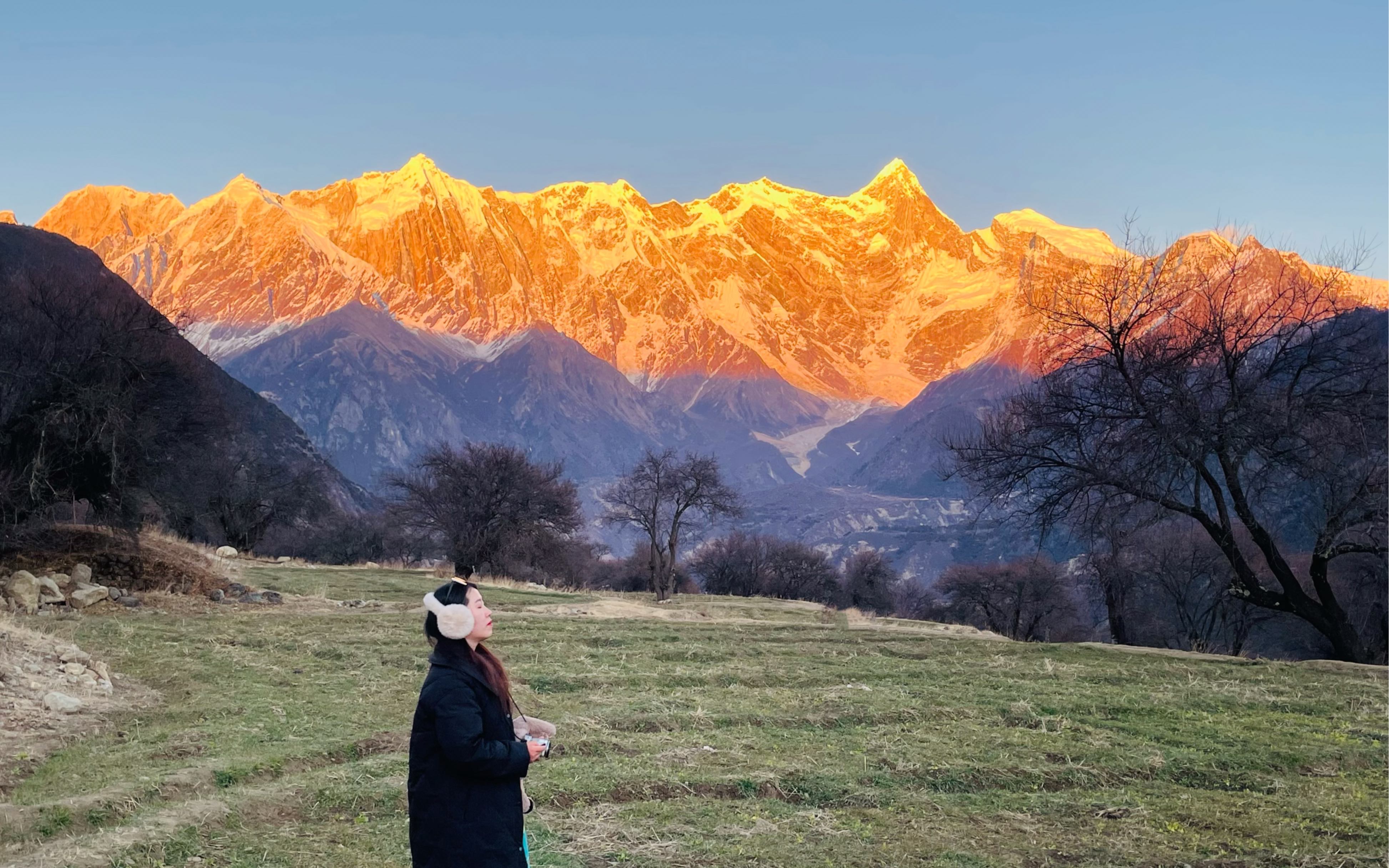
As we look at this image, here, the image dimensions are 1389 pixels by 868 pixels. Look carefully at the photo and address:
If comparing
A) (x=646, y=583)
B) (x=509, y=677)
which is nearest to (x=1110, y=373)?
Answer: (x=509, y=677)

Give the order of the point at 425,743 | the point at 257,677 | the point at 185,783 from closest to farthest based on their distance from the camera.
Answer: the point at 425,743 → the point at 185,783 → the point at 257,677

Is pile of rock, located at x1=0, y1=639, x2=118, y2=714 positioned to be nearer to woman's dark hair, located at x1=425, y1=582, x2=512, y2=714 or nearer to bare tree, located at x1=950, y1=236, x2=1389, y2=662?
woman's dark hair, located at x1=425, y1=582, x2=512, y2=714

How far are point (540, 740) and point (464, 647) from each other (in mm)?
725

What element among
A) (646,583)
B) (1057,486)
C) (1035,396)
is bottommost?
(646,583)

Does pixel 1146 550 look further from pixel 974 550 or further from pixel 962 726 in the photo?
pixel 974 550

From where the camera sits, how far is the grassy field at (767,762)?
26.8 ft

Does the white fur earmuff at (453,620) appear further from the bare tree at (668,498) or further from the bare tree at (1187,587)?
the bare tree at (668,498)

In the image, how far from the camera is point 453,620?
18.7ft

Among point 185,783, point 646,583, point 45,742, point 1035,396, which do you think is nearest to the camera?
point 185,783

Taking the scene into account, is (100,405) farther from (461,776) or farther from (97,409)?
(461,776)

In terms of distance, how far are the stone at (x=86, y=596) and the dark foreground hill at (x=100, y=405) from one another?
8.77 ft

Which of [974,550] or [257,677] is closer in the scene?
[257,677]

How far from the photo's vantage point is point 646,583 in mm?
96625

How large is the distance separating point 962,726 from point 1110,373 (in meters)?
11.2
